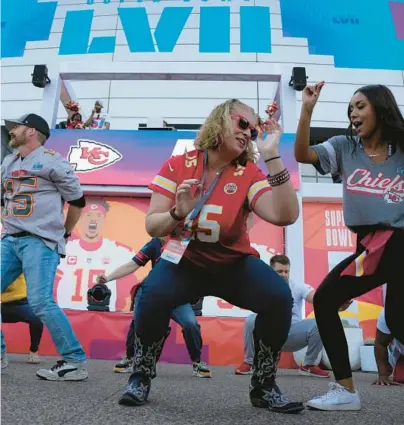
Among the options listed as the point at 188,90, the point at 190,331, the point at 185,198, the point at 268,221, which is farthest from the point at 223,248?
the point at 188,90

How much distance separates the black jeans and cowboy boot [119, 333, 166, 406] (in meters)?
0.03

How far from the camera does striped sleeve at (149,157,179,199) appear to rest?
82.2 inches

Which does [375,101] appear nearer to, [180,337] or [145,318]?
[145,318]

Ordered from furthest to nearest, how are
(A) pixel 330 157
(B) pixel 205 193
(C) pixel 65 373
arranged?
(C) pixel 65 373
(A) pixel 330 157
(B) pixel 205 193

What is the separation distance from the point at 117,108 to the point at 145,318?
1045cm

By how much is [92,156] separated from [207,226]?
20.5 feet

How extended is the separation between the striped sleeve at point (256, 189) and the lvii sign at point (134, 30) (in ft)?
26.9

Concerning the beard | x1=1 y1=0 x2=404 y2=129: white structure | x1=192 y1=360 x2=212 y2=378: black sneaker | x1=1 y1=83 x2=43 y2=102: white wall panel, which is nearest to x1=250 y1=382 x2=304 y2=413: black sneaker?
x1=192 y1=360 x2=212 y2=378: black sneaker

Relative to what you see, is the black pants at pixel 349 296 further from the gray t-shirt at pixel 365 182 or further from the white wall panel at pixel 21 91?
the white wall panel at pixel 21 91

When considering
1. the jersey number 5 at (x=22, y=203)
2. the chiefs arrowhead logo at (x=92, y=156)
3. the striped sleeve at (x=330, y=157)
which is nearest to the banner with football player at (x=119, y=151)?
the chiefs arrowhead logo at (x=92, y=156)

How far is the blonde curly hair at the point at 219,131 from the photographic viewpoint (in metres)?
2.14

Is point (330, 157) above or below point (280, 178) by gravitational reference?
above

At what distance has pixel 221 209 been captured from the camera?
202cm

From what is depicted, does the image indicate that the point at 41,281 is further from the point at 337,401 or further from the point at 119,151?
the point at 119,151
